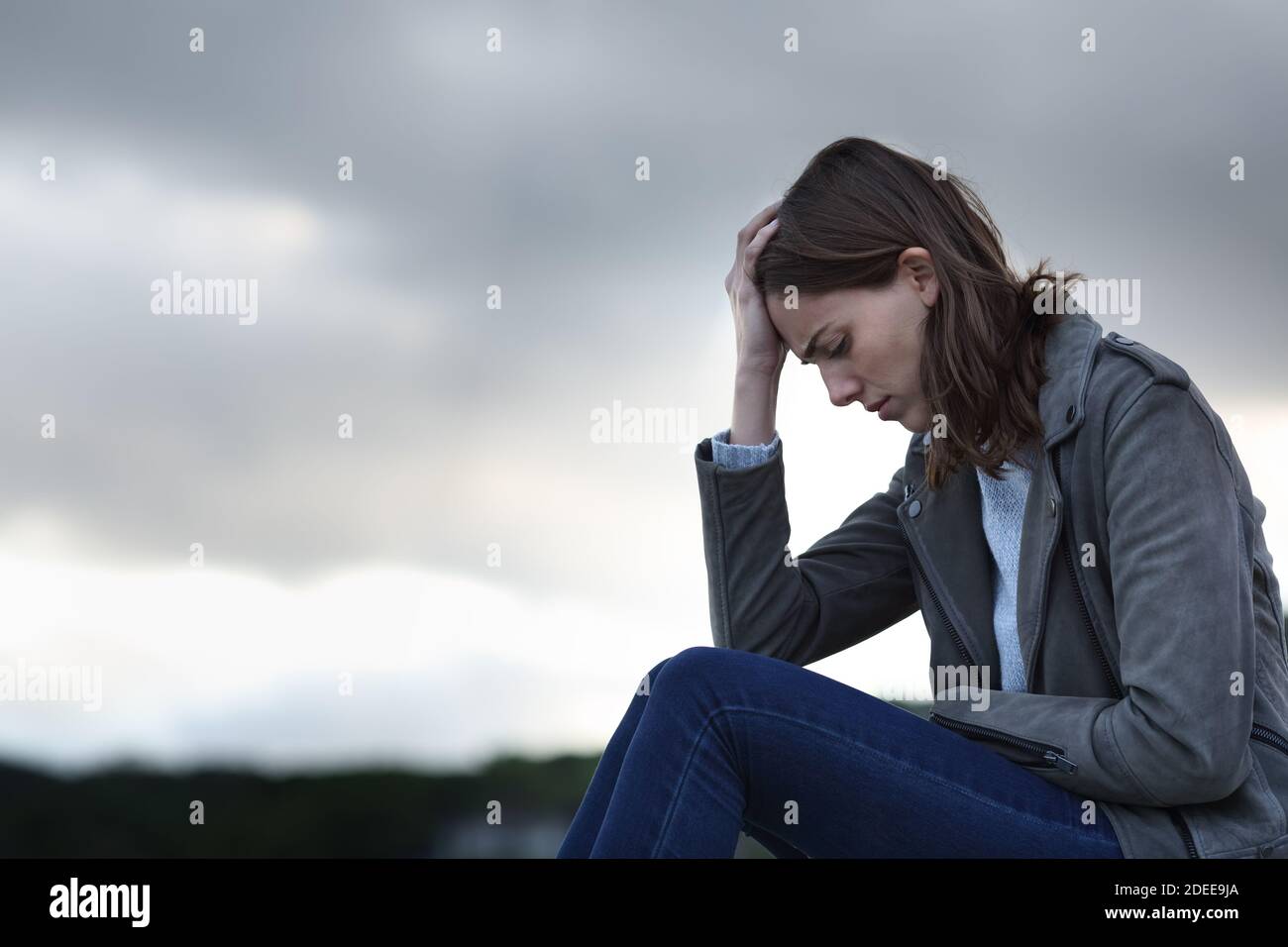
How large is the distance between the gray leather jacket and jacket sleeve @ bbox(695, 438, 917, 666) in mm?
264

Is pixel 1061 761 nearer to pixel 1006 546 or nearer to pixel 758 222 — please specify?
pixel 1006 546

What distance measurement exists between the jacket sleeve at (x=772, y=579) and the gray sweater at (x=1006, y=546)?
34 centimetres

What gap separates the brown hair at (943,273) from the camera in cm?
195

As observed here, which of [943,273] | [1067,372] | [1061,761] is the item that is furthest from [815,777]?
[943,273]

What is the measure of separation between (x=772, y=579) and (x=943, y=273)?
679 mm

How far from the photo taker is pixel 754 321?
7.79ft

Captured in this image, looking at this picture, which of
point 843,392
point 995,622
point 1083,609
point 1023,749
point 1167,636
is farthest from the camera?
point 843,392

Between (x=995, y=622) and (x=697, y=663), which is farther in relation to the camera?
(x=995, y=622)

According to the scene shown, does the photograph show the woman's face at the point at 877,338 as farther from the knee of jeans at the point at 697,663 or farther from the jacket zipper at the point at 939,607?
the knee of jeans at the point at 697,663

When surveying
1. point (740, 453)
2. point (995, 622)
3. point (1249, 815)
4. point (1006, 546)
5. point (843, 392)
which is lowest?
point (1249, 815)

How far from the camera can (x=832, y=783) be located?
65.8 inches

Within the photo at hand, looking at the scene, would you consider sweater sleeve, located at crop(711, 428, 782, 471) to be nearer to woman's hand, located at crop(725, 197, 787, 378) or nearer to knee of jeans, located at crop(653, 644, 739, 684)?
woman's hand, located at crop(725, 197, 787, 378)

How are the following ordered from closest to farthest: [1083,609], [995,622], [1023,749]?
1. [1023,749]
2. [1083,609]
3. [995,622]
